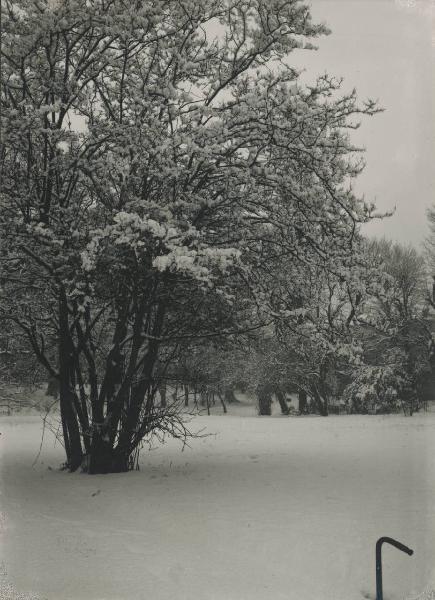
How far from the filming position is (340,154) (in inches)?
383

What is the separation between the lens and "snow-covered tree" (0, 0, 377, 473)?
7.49 m

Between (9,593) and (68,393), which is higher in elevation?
(68,393)

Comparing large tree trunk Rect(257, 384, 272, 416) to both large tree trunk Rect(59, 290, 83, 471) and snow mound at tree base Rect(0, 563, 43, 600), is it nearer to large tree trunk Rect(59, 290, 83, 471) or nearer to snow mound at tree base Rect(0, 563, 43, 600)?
large tree trunk Rect(59, 290, 83, 471)

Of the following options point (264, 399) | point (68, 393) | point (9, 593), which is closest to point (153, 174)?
point (68, 393)

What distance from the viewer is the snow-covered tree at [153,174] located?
749 centimetres

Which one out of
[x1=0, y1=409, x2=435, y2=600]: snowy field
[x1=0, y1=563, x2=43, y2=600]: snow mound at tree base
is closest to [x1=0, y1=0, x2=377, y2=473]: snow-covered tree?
[x1=0, y1=409, x2=435, y2=600]: snowy field

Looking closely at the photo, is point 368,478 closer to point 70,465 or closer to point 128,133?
point 70,465

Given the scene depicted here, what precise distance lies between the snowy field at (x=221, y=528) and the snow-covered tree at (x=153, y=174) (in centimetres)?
144

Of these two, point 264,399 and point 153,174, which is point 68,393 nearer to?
point 153,174

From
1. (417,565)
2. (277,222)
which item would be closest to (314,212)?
(277,222)

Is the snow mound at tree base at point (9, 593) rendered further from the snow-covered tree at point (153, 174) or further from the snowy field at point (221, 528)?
the snow-covered tree at point (153, 174)

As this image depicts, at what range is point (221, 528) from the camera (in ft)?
21.9

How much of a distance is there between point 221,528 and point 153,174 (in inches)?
169

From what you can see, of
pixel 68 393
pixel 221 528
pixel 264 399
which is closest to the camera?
pixel 221 528
